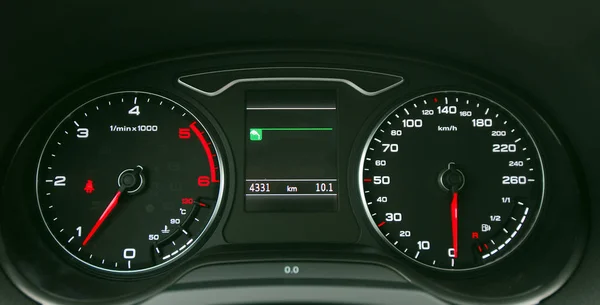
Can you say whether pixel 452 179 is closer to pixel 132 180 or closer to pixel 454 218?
pixel 454 218

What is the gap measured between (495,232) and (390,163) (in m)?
0.65

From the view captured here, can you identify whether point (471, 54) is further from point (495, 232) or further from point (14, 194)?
point (14, 194)

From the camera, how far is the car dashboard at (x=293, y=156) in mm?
3178

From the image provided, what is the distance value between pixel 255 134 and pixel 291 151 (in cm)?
22

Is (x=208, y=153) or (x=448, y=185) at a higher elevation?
(x=208, y=153)

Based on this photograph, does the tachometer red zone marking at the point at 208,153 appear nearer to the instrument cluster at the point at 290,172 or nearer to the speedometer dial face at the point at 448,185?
the instrument cluster at the point at 290,172

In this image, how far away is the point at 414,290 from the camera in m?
2.85

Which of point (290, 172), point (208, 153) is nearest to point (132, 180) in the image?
point (208, 153)

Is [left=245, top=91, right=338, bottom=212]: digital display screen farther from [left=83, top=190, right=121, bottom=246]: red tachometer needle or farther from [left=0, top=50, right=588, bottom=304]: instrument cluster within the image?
[left=83, top=190, right=121, bottom=246]: red tachometer needle

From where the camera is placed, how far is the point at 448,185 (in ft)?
10.6

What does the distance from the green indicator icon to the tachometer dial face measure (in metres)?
0.21

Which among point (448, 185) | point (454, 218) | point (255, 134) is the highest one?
point (255, 134)

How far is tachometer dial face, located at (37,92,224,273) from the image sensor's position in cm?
329

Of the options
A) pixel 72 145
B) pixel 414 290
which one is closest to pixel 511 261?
pixel 414 290
